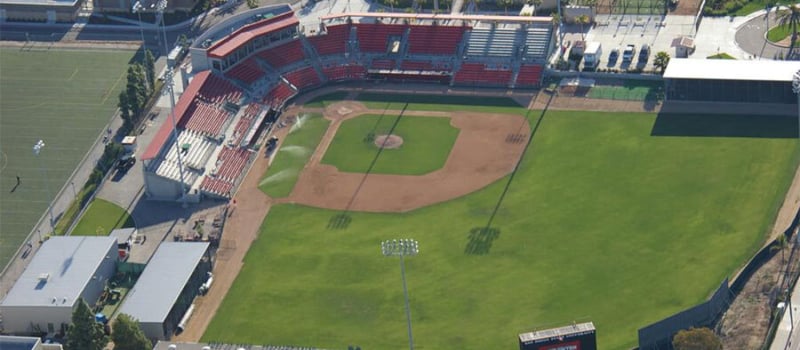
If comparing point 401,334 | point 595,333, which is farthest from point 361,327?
point 595,333

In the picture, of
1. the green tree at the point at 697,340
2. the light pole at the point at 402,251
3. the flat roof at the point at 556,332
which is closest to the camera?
the flat roof at the point at 556,332

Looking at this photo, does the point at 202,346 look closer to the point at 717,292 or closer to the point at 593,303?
the point at 593,303

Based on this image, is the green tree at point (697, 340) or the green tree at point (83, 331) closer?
the green tree at point (697, 340)

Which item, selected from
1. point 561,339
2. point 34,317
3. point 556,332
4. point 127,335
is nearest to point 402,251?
point 556,332

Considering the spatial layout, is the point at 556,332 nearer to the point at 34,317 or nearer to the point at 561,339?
the point at 561,339

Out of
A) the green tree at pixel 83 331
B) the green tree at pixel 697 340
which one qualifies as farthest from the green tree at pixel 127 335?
the green tree at pixel 697 340

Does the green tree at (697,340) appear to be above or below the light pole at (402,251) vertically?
above

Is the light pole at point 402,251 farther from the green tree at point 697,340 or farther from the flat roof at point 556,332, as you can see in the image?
the green tree at point 697,340
